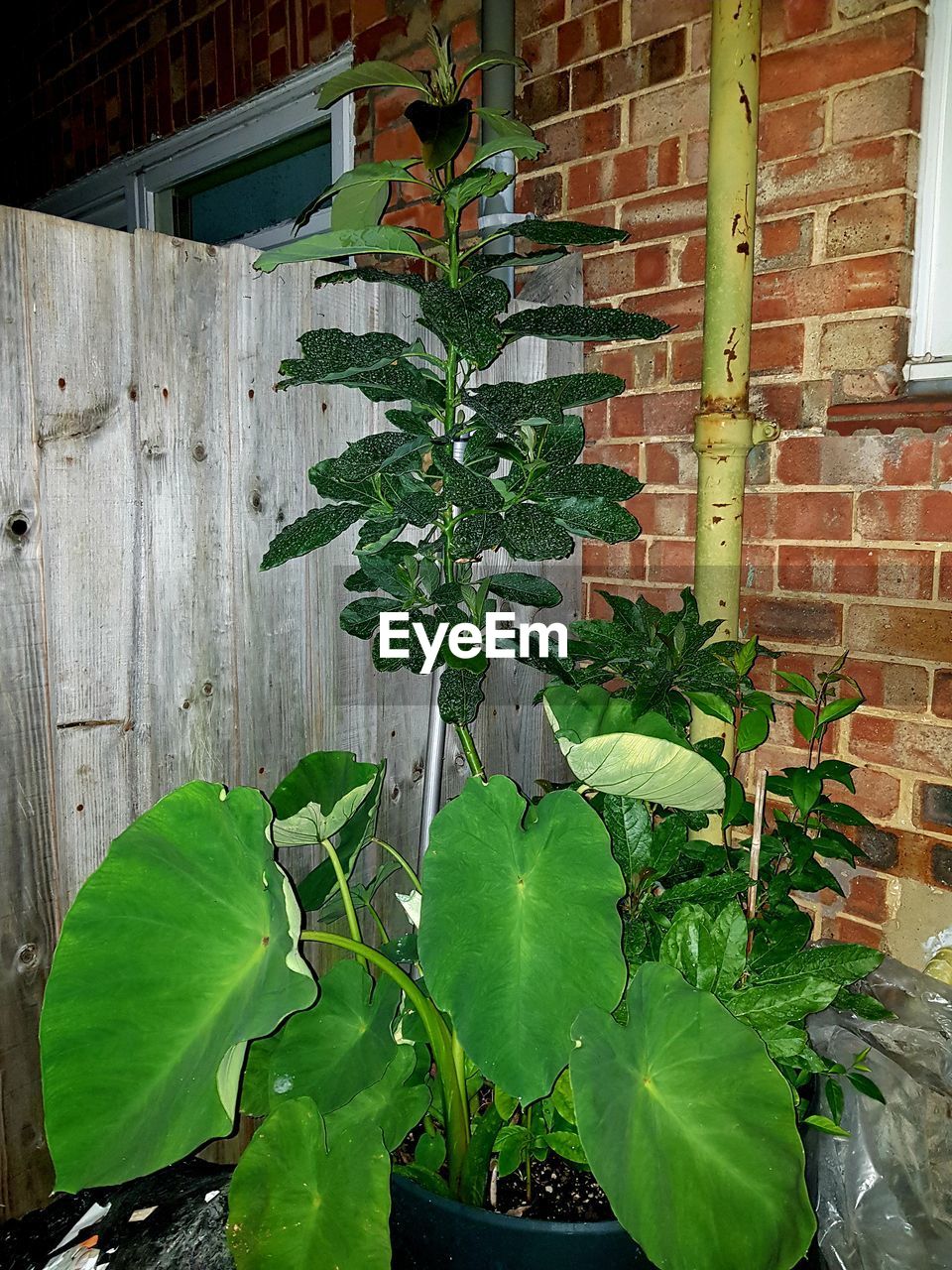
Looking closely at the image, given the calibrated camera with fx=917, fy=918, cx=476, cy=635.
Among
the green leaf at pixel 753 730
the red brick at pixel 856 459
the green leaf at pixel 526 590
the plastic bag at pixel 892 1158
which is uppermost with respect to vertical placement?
the red brick at pixel 856 459

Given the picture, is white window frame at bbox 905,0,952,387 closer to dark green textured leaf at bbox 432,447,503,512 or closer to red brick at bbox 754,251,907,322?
red brick at bbox 754,251,907,322

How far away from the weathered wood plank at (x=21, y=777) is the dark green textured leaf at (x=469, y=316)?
1.80ft

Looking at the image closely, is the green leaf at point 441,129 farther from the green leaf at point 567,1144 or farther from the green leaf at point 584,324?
the green leaf at point 567,1144

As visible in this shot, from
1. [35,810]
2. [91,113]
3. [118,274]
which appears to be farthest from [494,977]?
[91,113]

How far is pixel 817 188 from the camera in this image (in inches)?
62.0

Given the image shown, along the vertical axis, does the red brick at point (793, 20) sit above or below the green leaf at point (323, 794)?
above

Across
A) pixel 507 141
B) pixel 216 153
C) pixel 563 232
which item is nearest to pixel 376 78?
pixel 507 141

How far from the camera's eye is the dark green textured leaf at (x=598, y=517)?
1.43 meters

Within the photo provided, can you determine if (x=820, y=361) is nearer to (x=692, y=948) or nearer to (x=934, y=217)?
(x=934, y=217)

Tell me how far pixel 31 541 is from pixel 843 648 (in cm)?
134

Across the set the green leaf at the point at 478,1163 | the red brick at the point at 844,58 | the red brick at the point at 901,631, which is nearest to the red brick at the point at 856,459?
the red brick at the point at 901,631

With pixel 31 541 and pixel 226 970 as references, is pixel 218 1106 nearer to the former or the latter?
pixel 226 970

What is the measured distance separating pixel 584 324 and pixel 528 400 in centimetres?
15

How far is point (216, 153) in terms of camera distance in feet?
9.64
